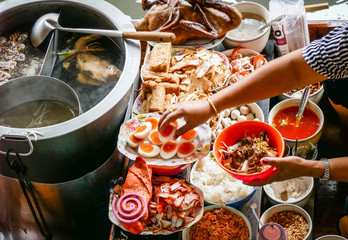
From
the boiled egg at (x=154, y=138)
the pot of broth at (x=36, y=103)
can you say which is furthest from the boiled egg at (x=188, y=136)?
the pot of broth at (x=36, y=103)

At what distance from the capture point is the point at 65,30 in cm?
275

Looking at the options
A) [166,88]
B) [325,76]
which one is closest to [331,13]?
[166,88]

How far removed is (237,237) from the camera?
7.95 feet

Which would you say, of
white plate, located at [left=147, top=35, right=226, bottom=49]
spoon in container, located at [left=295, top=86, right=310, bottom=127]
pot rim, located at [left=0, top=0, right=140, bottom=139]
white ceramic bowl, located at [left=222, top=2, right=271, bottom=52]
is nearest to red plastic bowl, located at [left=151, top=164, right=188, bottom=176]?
pot rim, located at [left=0, top=0, right=140, bottom=139]

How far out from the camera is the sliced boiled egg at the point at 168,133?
233cm

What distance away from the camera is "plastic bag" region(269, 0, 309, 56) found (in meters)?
3.27

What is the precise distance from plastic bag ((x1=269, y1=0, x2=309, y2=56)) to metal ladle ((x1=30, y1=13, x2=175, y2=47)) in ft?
3.82

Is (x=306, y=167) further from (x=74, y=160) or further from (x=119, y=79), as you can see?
(x=74, y=160)

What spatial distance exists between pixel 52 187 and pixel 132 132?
1.94 feet

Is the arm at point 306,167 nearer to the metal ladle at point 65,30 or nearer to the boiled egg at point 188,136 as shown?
the boiled egg at point 188,136

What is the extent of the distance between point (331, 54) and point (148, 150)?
1.19 m

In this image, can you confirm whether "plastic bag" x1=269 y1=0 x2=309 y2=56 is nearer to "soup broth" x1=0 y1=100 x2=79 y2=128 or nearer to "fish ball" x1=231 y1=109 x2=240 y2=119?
"fish ball" x1=231 y1=109 x2=240 y2=119

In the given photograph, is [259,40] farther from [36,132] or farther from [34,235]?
[34,235]

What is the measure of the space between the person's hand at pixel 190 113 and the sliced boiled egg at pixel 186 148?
0.26 m
